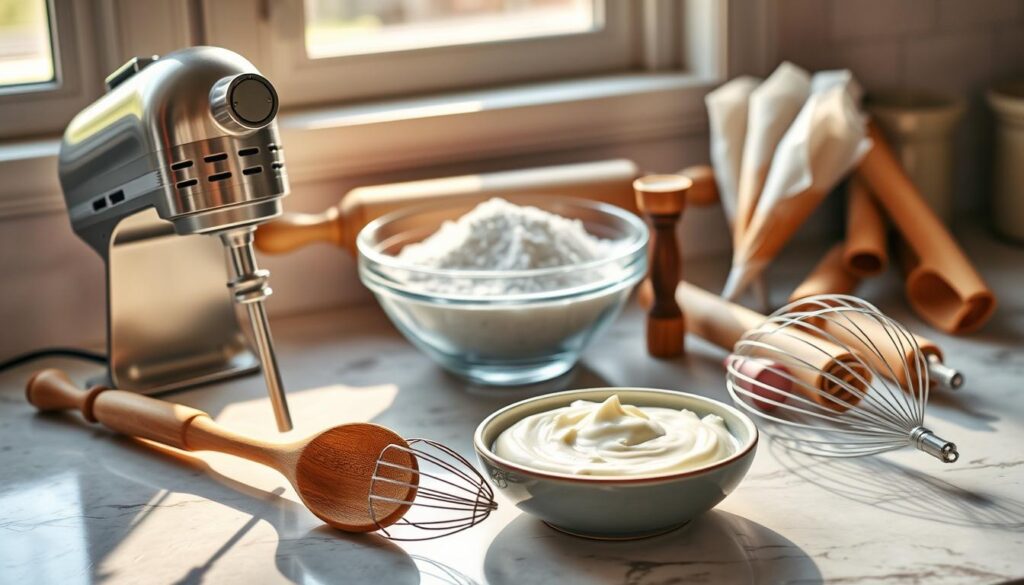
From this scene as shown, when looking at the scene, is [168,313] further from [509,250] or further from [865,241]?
[865,241]

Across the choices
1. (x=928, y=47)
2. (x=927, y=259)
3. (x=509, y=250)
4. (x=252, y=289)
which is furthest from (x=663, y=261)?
(x=928, y=47)

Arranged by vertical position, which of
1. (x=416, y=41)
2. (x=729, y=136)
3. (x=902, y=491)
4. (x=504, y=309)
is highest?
(x=416, y=41)

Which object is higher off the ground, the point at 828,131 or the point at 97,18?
the point at 97,18

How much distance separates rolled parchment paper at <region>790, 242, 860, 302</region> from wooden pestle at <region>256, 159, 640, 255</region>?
0.64ft

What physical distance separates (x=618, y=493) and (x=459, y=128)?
0.63 m

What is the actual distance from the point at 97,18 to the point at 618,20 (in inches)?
23.5

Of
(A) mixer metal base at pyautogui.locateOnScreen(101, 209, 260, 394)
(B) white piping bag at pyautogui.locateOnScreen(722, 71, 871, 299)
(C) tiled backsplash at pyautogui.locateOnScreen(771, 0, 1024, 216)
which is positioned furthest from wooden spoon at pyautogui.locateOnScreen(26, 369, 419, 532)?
(C) tiled backsplash at pyautogui.locateOnScreen(771, 0, 1024, 216)

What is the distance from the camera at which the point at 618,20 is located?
1411 mm

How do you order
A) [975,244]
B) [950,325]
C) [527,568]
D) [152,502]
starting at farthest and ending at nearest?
[975,244] < [950,325] < [152,502] < [527,568]

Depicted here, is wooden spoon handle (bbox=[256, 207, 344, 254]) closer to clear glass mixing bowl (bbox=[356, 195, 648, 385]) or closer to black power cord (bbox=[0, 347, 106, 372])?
clear glass mixing bowl (bbox=[356, 195, 648, 385])

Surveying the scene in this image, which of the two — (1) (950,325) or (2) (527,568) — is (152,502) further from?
(1) (950,325)

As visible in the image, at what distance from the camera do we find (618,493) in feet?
2.28

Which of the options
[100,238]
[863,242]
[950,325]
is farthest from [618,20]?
[100,238]

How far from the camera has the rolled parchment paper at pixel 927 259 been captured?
1107 mm
